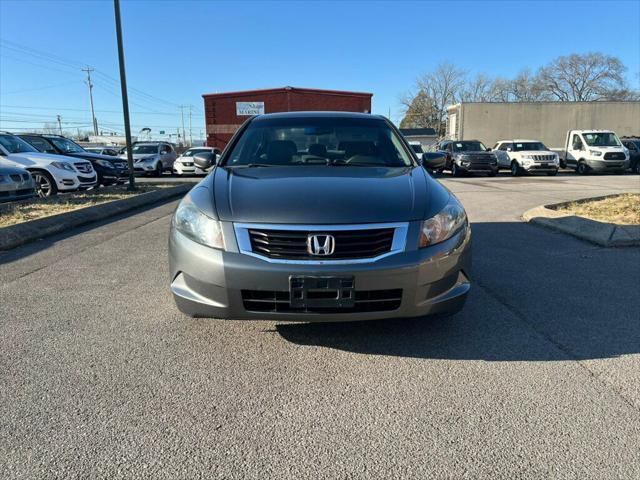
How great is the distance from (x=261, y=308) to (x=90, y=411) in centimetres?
103

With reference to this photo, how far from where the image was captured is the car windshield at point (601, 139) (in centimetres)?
2209

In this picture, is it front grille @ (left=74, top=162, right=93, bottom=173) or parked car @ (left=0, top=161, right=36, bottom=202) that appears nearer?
parked car @ (left=0, top=161, right=36, bottom=202)

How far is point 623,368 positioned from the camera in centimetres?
290

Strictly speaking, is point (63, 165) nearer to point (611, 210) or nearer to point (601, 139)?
point (611, 210)

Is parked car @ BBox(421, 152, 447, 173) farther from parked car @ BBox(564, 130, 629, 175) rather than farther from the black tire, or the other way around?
parked car @ BBox(564, 130, 629, 175)

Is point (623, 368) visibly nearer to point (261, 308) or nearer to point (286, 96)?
point (261, 308)

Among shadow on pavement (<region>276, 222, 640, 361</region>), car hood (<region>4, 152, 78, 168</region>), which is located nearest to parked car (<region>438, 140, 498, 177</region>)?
car hood (<region>4, 152, 78, 168</region>)

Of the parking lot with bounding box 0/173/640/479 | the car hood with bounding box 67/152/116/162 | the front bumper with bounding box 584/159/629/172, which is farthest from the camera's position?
the front bumper with bounding box 584/159/629/172

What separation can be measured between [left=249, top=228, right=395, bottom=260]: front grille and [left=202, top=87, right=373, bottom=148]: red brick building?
2709 centimetres

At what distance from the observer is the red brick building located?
97.0 ft

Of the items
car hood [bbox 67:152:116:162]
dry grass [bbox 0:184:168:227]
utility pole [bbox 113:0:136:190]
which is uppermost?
utility pole [bbox 113:0:136:190]

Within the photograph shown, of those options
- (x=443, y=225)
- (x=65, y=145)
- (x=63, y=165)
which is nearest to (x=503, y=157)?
(x=65, y=145)

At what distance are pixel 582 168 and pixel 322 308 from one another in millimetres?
23503

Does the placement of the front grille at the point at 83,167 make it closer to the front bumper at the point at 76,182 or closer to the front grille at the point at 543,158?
the front bumper at the point at 76,182
